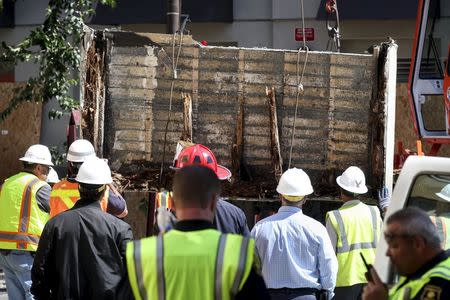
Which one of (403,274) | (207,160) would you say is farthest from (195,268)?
(207,160)

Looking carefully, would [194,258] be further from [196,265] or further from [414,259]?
[414,259]

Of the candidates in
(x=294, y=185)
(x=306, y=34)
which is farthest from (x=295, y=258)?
(x=306, y=34)

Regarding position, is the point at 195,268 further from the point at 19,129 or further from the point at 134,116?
the point at 19,129

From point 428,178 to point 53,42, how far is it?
10053 mm

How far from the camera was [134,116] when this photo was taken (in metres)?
9.02

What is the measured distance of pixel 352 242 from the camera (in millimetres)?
7652

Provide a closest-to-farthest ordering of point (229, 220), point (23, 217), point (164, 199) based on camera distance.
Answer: point (229, 220) < point (164, 199) < point (23, 217)

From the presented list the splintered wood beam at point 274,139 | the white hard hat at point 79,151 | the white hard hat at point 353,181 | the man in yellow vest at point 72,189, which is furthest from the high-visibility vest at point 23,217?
the white hard hat at point 353,181

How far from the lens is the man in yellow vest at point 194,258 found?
3951mm

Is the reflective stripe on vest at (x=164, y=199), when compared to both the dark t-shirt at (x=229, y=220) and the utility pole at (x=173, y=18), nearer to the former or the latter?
Answer: the dark t-shirt at (x=229, y=220)

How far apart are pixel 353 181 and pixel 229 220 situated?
1.89m

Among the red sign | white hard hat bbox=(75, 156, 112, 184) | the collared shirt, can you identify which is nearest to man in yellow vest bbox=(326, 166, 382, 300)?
the collared shirt

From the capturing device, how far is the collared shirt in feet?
21.9

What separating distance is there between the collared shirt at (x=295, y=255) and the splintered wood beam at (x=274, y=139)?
79.5 inches
